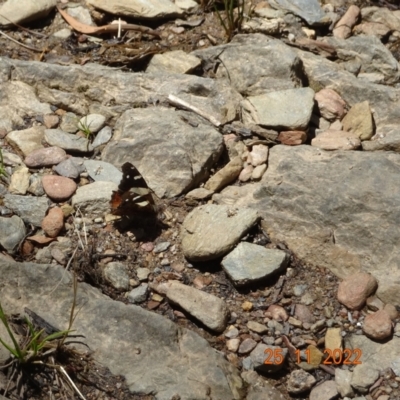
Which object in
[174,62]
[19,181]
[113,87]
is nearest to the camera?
[19,181]

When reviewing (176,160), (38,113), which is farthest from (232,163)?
(38,113)

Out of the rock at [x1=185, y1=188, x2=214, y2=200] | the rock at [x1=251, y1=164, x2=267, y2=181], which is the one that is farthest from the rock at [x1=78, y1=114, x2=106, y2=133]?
the rock at [x1=251, y1=164, x2=267, y2=181]

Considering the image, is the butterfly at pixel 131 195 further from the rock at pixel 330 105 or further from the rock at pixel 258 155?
the rock at pixel 330 105

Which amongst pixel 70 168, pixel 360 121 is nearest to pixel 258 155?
pixel 360 121

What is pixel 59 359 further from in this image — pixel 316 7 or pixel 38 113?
pixel 316 7

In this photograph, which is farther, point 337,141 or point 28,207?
point 337,141

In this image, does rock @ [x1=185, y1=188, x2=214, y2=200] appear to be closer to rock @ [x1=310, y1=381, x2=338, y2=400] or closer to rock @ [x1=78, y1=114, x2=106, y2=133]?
rock @ [x1=78, y1=114, x2=106, y2=133]

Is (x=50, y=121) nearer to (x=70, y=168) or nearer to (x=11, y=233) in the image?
(x=70, y=168)
